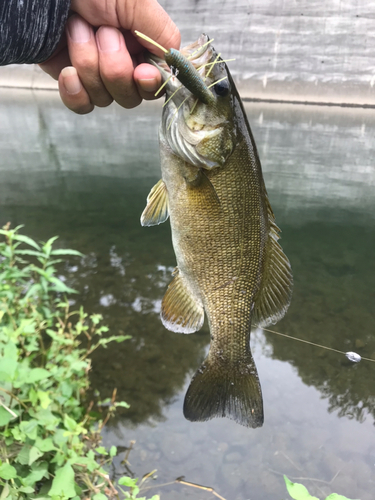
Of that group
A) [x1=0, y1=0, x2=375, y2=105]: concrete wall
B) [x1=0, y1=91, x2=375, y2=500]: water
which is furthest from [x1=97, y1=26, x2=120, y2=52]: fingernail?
[x1=0, y1=0, x2=375, y2=105]: concrete wall

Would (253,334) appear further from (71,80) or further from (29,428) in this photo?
(71,80)

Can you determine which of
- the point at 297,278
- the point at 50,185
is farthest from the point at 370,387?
the point at 50,185

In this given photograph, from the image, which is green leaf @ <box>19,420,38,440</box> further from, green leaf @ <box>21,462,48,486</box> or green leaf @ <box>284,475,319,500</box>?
green leaf @ <box>284,475,319,500</box>

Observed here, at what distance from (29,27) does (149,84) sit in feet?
1.58

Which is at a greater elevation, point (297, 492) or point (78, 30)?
point (78, 30)

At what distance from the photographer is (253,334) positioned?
519cm

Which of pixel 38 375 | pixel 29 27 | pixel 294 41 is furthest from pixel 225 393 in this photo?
pixel 294 41

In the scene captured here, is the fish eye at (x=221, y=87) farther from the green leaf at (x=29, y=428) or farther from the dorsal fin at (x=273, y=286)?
the green leaf at (x=29, y=428)

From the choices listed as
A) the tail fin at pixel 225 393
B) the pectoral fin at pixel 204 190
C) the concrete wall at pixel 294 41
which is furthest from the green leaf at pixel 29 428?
the concrete wall at pixel 294 41

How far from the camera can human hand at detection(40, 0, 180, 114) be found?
1492 mm

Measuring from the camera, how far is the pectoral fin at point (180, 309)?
180 cm

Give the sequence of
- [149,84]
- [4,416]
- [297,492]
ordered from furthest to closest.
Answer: [4,416] → [149,84] → [297,492]

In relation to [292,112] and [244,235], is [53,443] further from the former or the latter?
[292,112]

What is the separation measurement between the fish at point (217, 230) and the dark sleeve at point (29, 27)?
1.35 feet
